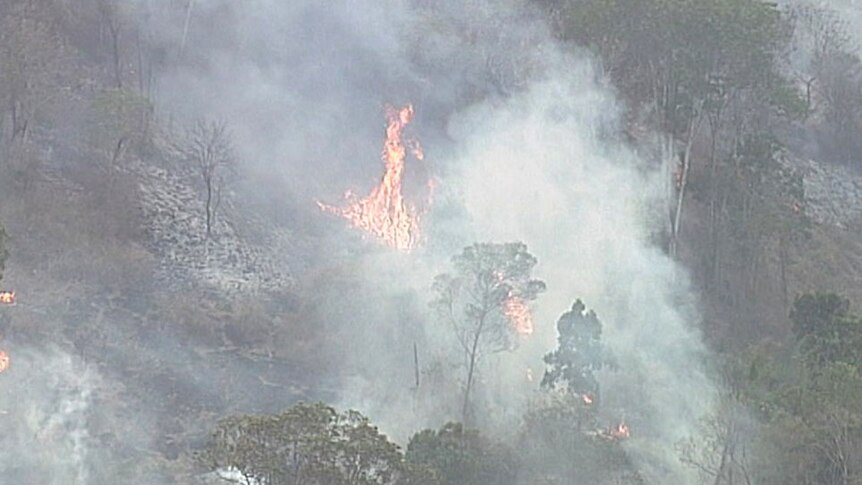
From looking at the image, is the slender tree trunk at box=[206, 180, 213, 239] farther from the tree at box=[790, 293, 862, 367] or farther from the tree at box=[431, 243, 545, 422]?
the tree at box=[790, 293, 862, 367]

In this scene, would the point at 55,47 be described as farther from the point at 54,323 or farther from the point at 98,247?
the point at 54,323

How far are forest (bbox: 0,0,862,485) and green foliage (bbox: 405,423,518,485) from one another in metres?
0.07

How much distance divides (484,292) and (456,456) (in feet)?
Answer: 19.9

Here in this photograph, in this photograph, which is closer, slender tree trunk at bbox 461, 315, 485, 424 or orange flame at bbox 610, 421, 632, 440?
orange flame at bbox 610, 421, 632, 440

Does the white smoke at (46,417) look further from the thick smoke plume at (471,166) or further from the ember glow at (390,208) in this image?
the ember glow at (390,208)

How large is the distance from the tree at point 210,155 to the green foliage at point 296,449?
65.3ft

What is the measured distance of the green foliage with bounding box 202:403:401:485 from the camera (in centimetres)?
1883

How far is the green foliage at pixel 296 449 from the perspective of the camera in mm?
Answer: 18828

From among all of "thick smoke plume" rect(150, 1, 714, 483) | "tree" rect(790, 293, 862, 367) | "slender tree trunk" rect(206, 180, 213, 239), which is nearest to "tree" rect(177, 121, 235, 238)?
"slender tree trunk" rect(206, 180, 213, 239)

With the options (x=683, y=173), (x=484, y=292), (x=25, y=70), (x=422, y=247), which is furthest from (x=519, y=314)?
(x=25, y=70)

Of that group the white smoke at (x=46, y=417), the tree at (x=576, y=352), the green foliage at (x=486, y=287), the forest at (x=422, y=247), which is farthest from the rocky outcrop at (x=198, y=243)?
the tree at (x=576, y=352)

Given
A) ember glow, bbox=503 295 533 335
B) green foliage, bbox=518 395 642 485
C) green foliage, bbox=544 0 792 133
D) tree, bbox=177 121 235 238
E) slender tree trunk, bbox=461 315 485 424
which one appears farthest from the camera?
tree, bbox=177 121 235 238

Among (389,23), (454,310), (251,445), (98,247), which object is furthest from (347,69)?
(251,445)

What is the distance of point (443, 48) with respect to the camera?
50.0 meters
